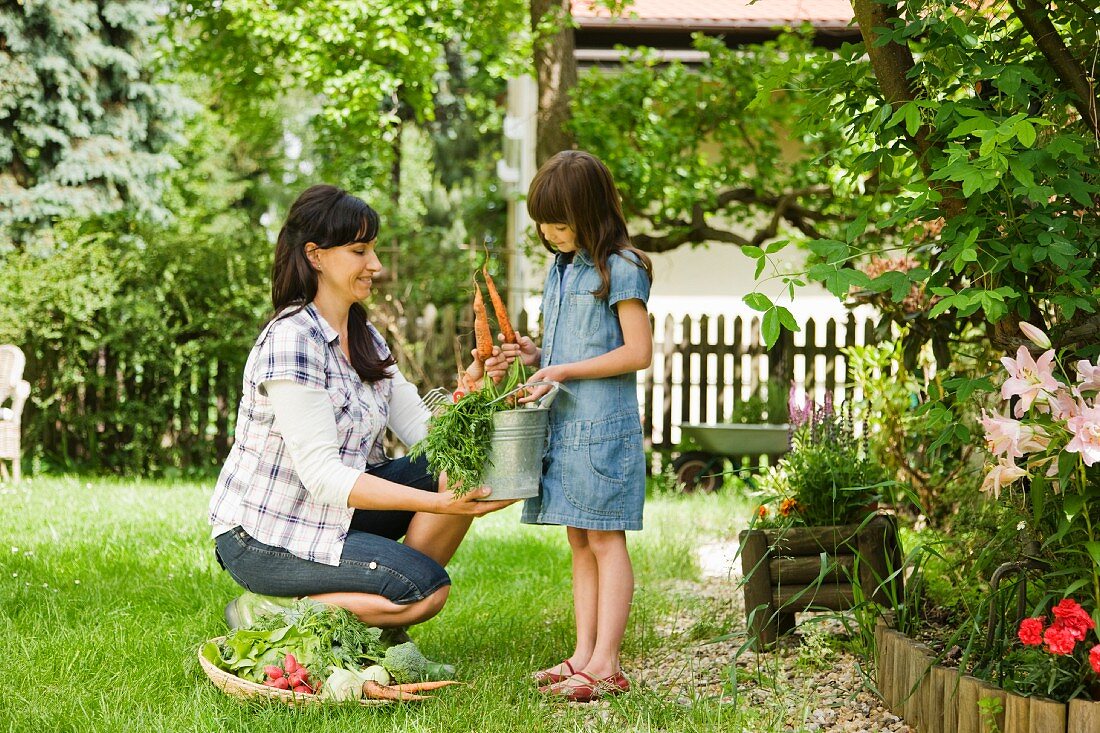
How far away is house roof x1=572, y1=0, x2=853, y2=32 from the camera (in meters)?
10.4

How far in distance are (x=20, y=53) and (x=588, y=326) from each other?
12.4 metres

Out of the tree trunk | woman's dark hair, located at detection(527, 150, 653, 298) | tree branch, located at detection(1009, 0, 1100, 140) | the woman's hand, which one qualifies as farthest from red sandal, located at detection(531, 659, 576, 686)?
the tree trunk

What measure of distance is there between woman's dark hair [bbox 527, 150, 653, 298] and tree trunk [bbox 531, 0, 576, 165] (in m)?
5.14

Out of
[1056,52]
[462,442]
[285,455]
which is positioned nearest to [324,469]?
[285,455]

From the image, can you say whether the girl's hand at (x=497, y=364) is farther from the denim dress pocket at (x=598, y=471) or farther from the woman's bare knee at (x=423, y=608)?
the woman's bare knee at (x=423, y=608)

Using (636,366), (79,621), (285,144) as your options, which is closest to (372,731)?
(636,366)

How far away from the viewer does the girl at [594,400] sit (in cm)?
318

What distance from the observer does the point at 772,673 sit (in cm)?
324

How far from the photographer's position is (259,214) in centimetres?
2511

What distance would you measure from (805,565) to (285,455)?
5.78 ft

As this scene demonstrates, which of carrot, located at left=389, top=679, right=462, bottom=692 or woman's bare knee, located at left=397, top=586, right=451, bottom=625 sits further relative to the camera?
woman's bare knee, located at left=397, top=586, right=451, bottom=625

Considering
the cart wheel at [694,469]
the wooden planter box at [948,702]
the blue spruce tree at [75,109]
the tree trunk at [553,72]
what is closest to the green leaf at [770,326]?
the wooden planter box at [948,702]

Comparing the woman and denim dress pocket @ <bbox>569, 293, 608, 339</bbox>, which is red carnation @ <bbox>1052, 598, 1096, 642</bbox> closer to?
the woman

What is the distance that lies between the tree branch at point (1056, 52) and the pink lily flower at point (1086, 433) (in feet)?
3.04
